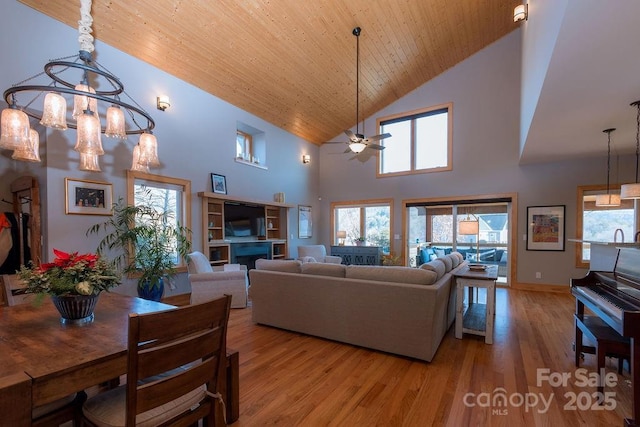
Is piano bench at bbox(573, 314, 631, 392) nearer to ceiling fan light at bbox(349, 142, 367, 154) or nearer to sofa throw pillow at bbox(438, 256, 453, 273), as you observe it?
sofa throw pillow at bbox(438, 256, 453, 273)

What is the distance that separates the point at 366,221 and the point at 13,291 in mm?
6859

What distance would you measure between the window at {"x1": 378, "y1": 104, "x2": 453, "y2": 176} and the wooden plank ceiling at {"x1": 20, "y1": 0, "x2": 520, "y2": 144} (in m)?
0.81

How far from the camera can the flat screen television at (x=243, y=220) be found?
5.75 m

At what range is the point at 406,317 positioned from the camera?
2.66 metres

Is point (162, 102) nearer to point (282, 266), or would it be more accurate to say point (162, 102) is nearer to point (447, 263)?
point (282, 266)

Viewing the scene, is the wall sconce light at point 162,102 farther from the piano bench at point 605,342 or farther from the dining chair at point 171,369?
the piano bench at point 605,342

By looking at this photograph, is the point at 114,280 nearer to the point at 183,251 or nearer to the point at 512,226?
the point at 183,251

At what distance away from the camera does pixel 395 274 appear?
9.18 ft

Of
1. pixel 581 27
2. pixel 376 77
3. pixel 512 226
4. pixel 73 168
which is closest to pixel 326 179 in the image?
pixel 376 77

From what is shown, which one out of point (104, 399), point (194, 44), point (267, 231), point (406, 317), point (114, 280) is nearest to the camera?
point (104, 399)

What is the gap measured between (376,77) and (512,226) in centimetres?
427

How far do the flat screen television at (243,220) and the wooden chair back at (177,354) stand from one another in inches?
180

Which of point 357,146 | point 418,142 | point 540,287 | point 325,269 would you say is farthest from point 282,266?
point 540,287

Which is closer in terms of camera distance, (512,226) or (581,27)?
(581,27)
